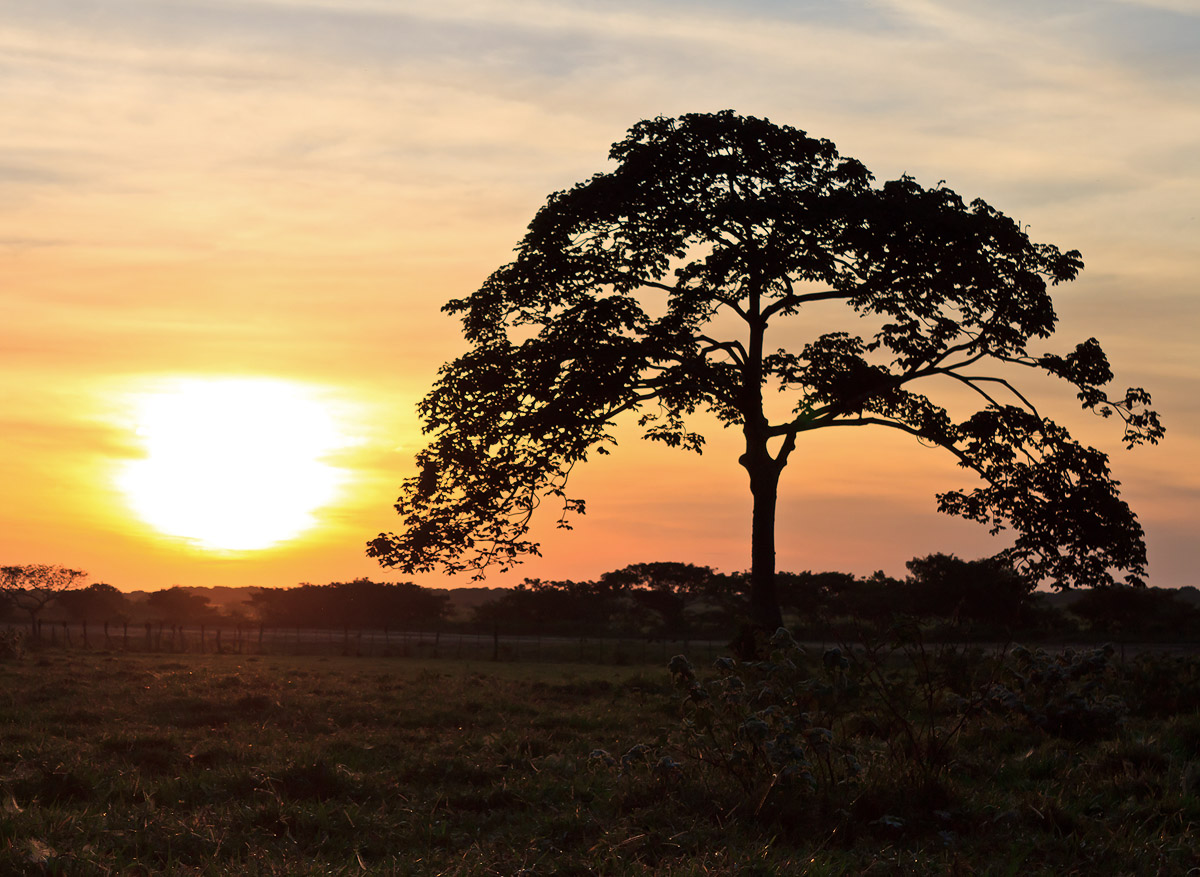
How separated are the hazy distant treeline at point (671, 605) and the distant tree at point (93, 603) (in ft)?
0.43

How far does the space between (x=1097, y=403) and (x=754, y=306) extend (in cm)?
776

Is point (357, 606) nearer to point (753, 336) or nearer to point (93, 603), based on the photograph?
point (93, 603)

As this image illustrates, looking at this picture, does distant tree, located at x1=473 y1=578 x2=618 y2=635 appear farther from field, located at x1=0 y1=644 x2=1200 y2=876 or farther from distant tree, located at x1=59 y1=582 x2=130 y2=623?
field, located at x1=0 y1=644 x2=1200 y2=876

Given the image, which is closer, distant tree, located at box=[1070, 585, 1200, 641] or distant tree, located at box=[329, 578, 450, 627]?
distant tree, located at box=[1070, 585, 1200, 641]

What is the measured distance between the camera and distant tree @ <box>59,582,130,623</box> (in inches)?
4208

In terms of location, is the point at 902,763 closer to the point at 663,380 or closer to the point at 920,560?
the point at 663,380

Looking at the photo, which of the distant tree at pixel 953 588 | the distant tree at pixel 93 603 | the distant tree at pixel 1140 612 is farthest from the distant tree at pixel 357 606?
the distant tree at pixel 1140 612

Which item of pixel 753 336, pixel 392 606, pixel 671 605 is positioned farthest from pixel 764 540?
pixel 392 606

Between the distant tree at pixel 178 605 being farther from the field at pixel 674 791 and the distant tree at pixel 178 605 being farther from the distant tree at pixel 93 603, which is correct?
the field at pixel 674 791

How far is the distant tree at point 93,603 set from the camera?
106875mm

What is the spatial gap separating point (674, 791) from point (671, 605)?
72629mm

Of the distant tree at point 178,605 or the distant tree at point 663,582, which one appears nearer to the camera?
the distant tree at point 663,582

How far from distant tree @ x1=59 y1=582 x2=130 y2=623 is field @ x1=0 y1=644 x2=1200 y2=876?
102 metres

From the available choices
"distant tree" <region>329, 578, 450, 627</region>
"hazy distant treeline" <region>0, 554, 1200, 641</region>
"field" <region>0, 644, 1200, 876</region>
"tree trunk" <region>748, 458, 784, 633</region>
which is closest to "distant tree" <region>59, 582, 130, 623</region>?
"hazy distant treeline" <region>0, 554, 1200, 641</region>
